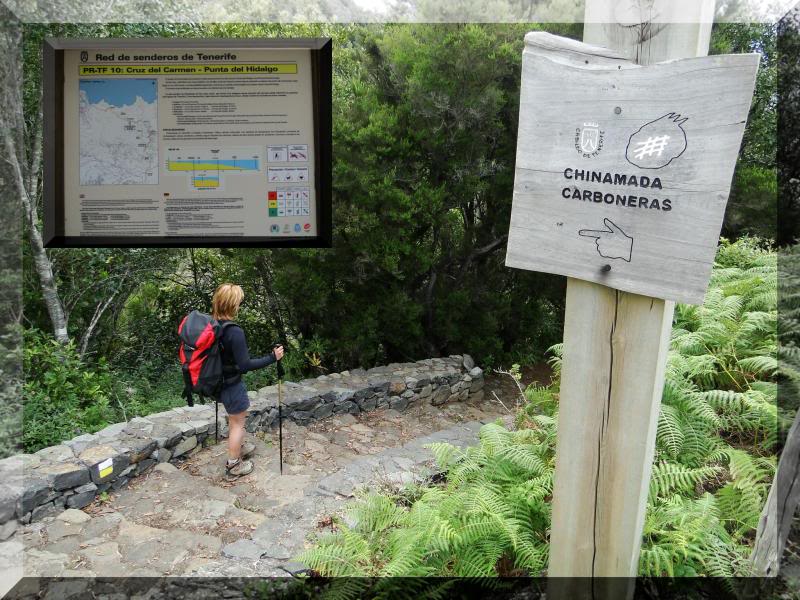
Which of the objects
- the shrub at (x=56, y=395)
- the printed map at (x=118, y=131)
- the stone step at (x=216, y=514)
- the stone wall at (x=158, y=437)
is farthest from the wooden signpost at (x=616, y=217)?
the shrub at (x=56, y=395)

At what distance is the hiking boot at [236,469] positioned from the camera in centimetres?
551

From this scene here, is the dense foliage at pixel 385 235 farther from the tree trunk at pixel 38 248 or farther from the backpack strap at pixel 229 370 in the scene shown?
the backpack strap at pixel 229 370

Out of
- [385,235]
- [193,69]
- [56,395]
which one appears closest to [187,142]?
[193,69]

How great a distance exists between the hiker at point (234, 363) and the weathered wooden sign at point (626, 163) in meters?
3.16

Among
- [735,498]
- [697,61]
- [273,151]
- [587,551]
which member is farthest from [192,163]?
[735,498]

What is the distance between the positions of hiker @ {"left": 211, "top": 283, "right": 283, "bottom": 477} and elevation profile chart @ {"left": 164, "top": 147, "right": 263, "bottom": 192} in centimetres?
175

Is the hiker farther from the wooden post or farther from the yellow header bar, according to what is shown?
the wooden post

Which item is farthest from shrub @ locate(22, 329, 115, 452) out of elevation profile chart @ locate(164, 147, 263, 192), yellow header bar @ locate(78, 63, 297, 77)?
yellow header bar @ locate(78, 63, 297, 77)

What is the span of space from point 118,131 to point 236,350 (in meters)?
2.18

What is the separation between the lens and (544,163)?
2027 mm

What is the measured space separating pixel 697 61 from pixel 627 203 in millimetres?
438

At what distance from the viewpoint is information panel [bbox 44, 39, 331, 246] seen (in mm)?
2895

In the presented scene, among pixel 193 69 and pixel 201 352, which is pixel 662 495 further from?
pixel 201 352

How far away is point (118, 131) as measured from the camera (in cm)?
301
